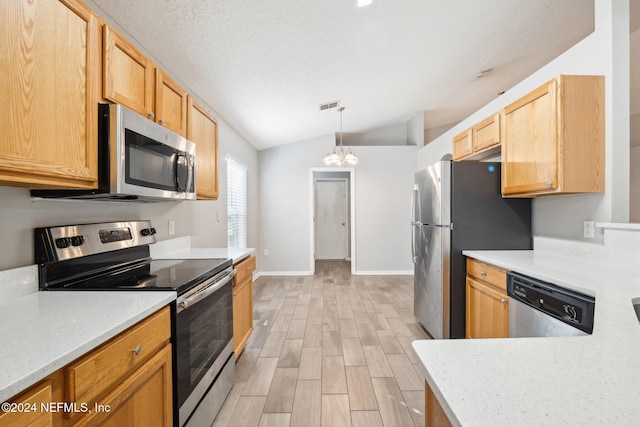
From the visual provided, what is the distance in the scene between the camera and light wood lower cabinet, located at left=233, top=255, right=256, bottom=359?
2082 millimetres

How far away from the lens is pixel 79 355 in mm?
728

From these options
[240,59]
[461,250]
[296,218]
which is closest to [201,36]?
[240,59]

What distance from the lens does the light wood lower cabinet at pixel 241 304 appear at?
208cm

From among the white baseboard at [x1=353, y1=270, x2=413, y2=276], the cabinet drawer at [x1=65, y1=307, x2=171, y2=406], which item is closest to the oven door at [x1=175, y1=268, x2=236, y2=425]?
the cabinet drawer at [x1=65, y1=307, x2=171, y2=406]

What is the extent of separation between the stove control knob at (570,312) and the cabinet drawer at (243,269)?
194 cm

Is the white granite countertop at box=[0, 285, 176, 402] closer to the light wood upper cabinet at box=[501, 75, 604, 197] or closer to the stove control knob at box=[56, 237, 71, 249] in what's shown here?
the stove control knob at box=[56, 237, 71, 249]

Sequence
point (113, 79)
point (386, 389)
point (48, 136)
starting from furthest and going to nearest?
point (386, 389) < point (113, 79) < point (48, 136)

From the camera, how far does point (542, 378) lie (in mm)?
555

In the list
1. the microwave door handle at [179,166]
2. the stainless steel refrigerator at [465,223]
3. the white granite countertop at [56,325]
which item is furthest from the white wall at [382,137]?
the white granite countertop at [56,325]

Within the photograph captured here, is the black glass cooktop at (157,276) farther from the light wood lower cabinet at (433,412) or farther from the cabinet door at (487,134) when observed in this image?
the cabinet door at (487,134)

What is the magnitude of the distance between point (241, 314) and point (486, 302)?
6.12 ft

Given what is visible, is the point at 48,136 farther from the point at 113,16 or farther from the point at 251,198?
the point at 251,198

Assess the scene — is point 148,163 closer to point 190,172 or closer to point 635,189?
point 190,172

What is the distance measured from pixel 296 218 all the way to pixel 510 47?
3.91 meters
